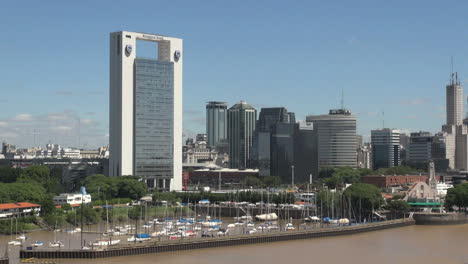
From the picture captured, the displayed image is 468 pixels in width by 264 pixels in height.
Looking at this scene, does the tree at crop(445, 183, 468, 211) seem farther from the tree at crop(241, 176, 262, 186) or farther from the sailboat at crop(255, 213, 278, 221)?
the tree at crop(241, 176, 262, 186)

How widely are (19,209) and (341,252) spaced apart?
131 ft

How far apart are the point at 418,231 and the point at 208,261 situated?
33465mm

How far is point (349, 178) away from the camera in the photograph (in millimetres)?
164625

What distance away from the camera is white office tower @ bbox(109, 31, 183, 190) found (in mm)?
130000

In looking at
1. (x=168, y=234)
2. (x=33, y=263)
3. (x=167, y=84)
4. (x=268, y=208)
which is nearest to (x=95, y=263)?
(x=33, y=263)

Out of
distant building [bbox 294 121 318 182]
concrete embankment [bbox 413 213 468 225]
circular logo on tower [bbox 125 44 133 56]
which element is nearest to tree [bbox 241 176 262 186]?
distant building [bbox 294 121 318 182]

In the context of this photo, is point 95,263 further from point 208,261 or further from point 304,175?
point 304,175

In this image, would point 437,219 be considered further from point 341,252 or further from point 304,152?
point 304,152

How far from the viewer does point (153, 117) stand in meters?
134

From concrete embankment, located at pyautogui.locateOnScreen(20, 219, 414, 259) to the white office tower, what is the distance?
53.7m

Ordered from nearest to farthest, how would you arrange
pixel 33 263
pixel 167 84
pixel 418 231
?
1. pixel 33 263
2. pixel 418 231
3. pixel 167 84

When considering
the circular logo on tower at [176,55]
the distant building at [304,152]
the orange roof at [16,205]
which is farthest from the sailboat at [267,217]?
the distant building at [304,152]

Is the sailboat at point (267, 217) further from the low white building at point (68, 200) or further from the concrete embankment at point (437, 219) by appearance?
the low white building at point (68, 200)

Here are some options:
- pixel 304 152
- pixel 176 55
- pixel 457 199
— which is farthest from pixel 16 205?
pixel 304 152
